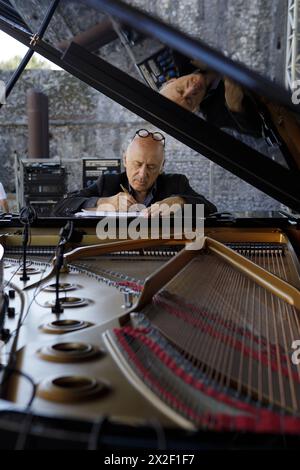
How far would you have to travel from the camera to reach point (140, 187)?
3412 millimetres

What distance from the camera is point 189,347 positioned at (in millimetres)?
1102

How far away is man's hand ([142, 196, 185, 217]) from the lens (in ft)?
8.28

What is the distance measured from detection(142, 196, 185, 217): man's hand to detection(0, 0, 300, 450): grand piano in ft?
0.80

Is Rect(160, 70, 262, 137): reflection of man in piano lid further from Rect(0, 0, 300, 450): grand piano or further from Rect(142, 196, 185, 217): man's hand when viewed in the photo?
Rect(142, 196, 185, 217): man's hand

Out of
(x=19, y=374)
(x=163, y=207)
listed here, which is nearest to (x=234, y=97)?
(x=163, y=207)

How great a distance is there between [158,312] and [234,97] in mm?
1019

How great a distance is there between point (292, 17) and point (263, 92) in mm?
6423

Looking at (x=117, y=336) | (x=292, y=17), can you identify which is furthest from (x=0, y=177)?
(x=117, y=336)

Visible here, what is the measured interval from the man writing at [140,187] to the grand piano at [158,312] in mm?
596

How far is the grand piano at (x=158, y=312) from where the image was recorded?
0.68 metres

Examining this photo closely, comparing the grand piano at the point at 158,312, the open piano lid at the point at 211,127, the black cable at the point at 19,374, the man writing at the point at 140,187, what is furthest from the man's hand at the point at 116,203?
the black cable at the point at 19,374

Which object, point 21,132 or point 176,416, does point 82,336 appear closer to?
point 176,416

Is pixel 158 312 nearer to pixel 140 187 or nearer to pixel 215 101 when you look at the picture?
pixel 215 101

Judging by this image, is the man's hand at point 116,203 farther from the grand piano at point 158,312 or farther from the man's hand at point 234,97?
the man's hand at point 234,97
